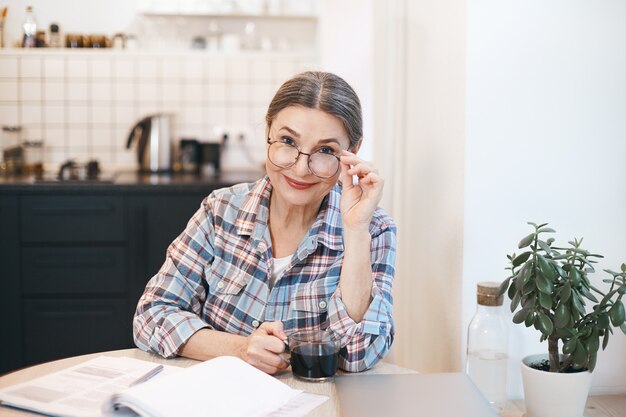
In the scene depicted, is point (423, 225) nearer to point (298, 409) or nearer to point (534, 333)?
point (534, 333)

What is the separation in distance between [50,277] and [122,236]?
13.4 inches

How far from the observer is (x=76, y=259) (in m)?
3.28

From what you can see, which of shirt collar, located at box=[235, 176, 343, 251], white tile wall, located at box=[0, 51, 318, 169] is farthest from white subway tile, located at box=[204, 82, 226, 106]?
shirt collar, located at box=[235, 176, 343, 251]

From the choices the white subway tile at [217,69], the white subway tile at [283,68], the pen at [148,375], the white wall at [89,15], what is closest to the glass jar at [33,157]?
the white wall at [89,15]

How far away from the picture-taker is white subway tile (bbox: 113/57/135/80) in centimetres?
385

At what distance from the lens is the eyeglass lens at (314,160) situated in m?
1.58

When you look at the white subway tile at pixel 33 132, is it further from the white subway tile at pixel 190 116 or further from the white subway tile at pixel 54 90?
the white subway tile at pixel 190 116

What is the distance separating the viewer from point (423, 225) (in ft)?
6.54

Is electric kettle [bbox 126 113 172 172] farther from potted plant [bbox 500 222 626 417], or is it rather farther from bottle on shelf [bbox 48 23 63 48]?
potted plant [bbox 500 222 626 417]

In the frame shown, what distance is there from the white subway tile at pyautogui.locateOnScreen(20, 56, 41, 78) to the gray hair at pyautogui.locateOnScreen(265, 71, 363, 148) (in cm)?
255

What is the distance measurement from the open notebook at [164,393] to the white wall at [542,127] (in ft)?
1.95

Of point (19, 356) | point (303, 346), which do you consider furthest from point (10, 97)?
point (303, 346)

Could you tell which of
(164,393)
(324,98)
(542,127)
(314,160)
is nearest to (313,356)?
(164,393)

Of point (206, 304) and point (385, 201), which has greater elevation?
point (385, 201)
